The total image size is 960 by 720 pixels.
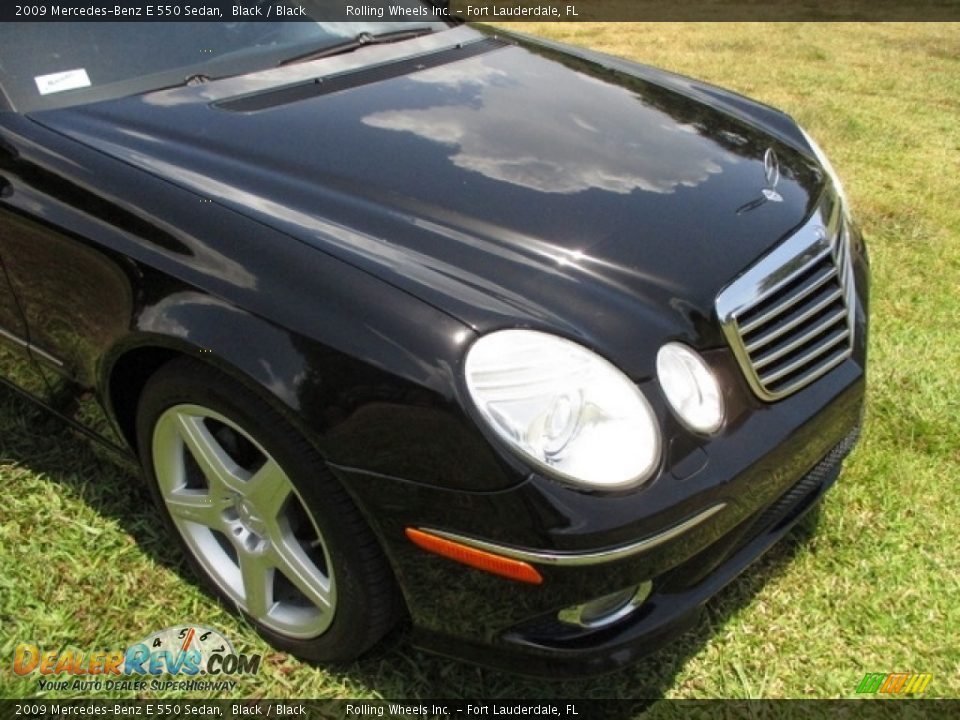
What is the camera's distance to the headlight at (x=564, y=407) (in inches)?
60.1

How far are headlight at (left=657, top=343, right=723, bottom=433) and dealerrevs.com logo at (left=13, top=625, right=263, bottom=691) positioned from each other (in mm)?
1162

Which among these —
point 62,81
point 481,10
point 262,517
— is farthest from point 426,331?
point 481,10

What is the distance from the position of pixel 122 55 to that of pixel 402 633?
1622mm

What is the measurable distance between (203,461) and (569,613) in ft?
2.78

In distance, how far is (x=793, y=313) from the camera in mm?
1921

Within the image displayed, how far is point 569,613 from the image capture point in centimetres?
166

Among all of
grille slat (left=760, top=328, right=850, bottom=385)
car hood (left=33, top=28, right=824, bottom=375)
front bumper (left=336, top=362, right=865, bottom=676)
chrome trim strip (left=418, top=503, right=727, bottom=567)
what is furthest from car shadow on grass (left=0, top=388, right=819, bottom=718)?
car hood (left=33, top=28, right=824, bottom=375)

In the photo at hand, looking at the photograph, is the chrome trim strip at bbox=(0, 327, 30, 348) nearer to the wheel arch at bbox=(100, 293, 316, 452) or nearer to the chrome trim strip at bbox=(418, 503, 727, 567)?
the wheel arch at bbox=(100, 293, 316, 452)

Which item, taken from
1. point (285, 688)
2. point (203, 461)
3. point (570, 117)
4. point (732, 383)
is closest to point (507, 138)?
point (570, 117)

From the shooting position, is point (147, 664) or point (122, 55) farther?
point (122, 55)

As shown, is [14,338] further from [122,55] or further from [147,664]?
[147,664]

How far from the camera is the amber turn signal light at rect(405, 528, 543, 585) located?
1.56m

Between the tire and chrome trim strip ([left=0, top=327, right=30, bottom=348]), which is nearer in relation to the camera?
the tire

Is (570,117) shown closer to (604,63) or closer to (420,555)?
(604,63)
